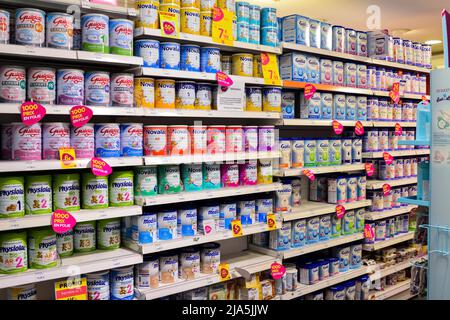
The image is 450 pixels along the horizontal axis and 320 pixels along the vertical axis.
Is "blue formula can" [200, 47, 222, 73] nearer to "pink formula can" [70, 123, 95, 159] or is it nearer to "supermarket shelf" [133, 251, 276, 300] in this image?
"pink formula can" [70, 123, 95, 159]

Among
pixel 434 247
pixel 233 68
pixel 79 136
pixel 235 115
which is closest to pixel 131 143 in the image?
pixel 79 136

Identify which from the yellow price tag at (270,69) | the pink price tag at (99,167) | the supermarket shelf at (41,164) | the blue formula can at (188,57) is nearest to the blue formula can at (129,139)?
the supermarket shelf at (41,164)

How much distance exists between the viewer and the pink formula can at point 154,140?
2.48 m

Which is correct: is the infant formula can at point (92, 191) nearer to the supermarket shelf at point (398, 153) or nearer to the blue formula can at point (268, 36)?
the blue formula can at point (268, 36)

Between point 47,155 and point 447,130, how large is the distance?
210 cm

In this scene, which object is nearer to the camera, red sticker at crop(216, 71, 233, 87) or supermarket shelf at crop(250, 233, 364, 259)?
red sticker at crop(216, 71, 233, 87)

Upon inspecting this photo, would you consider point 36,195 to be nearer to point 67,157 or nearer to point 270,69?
point 67,157

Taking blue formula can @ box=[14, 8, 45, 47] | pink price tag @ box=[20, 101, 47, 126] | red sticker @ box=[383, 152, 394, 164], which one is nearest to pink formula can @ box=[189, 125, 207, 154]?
pink price tag @ box=[20, 101, 47, 126]

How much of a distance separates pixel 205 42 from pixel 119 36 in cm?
58

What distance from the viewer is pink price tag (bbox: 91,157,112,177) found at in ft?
7.23

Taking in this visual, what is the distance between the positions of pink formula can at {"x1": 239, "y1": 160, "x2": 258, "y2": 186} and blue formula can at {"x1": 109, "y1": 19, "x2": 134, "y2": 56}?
1108mm

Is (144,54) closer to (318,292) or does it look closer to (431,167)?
(431,167)

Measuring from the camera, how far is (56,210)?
2.17 metres

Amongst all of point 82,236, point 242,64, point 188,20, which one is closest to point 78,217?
point 82,236
